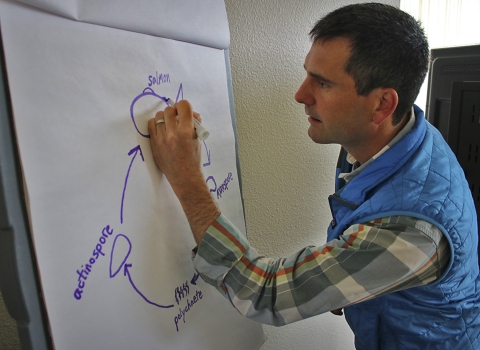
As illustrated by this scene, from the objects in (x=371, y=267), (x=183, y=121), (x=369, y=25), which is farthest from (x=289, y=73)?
(x=371, y=267)

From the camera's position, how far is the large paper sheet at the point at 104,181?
451 mm

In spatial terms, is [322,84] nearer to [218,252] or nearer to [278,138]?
[278,138]

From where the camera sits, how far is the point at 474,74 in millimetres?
1154

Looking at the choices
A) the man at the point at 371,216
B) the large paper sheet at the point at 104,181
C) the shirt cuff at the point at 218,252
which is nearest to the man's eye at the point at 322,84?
the man at the point at 371,216

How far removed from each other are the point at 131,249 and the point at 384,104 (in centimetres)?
60

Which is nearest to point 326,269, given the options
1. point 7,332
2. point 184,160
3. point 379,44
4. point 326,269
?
point 326,269

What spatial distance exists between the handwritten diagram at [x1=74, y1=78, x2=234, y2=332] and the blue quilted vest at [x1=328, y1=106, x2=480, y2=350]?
354 millimetres

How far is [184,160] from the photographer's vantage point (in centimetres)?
65

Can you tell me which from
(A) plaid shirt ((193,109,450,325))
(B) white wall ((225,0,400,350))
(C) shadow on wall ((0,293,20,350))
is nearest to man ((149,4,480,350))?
(A) plaid shirt ((193,109,450,325))

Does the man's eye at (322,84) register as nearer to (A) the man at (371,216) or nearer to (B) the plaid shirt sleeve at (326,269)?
(A) the man at (371,216)

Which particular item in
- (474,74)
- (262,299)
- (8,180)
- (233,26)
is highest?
(233,26)

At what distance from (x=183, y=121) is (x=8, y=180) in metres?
0.31

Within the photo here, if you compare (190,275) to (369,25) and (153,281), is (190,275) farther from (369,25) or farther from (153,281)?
(369,25)

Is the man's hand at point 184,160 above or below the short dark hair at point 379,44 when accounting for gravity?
below
